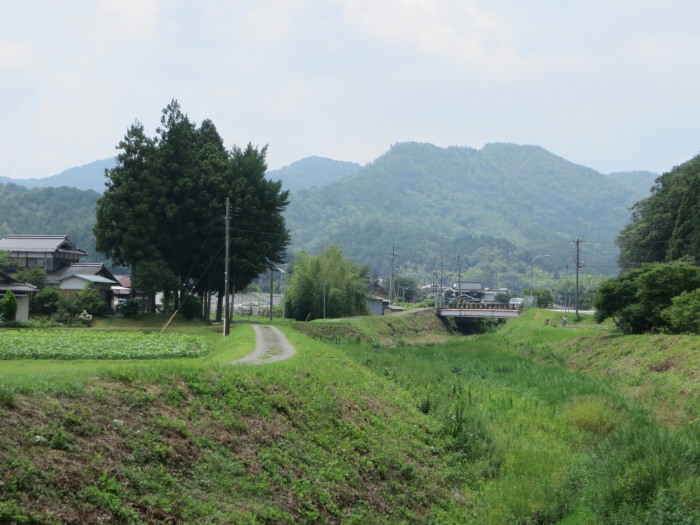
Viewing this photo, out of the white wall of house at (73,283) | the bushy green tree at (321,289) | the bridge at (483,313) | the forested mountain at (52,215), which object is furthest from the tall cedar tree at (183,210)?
the forested mountain at (52,215)

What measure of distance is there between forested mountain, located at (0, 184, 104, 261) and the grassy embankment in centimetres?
12649

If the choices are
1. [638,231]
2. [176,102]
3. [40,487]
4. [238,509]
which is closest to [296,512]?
[238,509]

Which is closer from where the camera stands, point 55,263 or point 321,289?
point 55,263

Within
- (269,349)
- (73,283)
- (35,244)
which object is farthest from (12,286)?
(269,349)

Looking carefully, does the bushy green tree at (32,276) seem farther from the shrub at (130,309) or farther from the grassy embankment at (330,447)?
the grassy embankment at (330,447)

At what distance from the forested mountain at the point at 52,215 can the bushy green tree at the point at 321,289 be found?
7181 cm

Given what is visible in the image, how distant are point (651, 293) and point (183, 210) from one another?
1315 inches

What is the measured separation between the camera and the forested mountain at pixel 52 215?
146875mm

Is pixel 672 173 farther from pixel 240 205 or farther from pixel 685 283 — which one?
pixel 240 205

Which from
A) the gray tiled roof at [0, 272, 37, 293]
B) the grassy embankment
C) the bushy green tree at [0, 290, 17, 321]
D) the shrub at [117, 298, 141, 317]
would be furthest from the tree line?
the gray tiled roof at [0, 272, 37, 293]

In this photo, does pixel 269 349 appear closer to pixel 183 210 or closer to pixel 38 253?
pixel 183 210

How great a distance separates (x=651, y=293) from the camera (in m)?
45.2

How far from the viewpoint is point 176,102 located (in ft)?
204

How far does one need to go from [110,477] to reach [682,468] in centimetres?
1251
